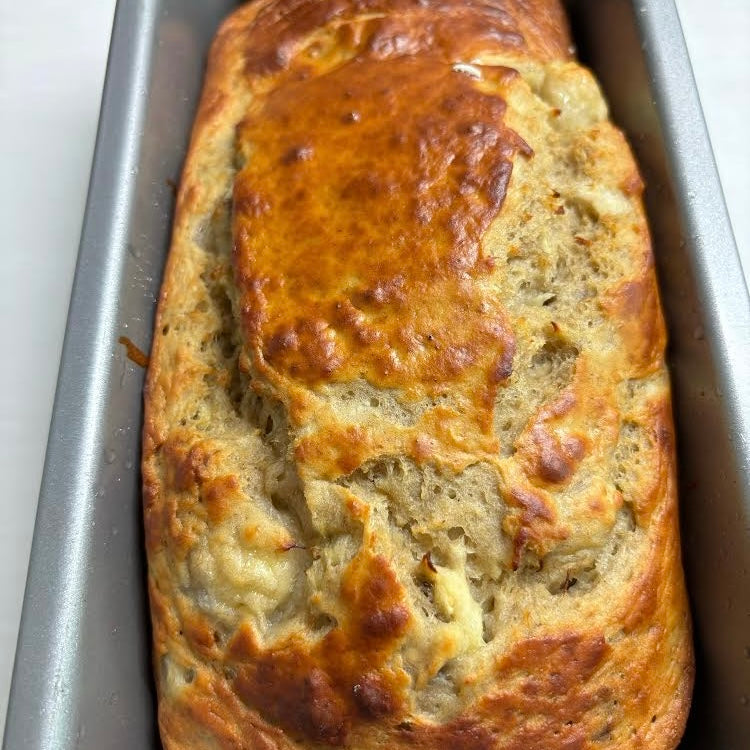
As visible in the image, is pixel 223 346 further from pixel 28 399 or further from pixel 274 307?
pixel 28 399

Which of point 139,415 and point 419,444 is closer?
point 419,444

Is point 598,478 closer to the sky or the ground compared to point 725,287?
closer to the ground

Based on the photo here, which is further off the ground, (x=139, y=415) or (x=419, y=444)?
(x=139, y=415)

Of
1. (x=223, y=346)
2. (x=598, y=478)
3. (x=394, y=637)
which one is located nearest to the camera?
(x=394, y=637)

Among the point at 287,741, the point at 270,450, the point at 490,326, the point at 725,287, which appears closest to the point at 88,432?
the point at 270,450

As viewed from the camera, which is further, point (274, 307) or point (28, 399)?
point (28, 399)
